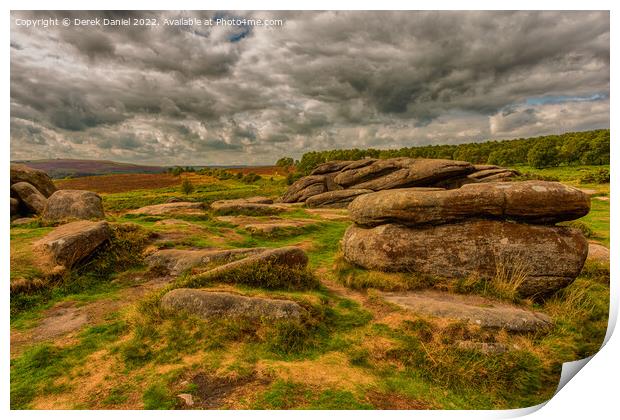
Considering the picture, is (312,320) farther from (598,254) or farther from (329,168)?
(329,168)

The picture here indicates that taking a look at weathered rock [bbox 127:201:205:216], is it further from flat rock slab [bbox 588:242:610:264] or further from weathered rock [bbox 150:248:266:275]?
flat rock slab [bbox 588:242:610:264]

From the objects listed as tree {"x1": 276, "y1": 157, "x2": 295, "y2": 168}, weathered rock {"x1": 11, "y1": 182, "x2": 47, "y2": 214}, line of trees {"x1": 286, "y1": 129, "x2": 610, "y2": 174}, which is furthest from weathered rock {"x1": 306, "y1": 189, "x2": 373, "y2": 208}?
tree {"x1": 276, "y1": 157, "x2": 295, "y2": 168}

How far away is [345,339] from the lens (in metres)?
8.14

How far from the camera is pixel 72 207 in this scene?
883 inches

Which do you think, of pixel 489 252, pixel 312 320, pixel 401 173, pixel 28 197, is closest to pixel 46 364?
pixel 312 320

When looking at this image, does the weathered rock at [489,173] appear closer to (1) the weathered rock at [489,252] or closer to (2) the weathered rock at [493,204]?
(2) the weathered rock at [493,204]

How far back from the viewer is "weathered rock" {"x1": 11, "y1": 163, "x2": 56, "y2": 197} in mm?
26875

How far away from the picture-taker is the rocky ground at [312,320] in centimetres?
646

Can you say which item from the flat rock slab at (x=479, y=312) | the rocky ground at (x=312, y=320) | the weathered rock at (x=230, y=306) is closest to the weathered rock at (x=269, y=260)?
the rocky ground at (x=312, y=320)

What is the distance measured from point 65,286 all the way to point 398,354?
1161cm

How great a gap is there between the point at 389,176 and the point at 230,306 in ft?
99.6

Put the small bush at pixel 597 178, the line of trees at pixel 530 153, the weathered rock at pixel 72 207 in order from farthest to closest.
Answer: the line of trees at pixel 530 153 < the small bush at pixel 597 178 < the weathered rock at pixel 72 207

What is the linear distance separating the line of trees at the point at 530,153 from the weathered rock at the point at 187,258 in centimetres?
6175

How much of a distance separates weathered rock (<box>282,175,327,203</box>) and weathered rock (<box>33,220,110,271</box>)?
32051 millimetres
